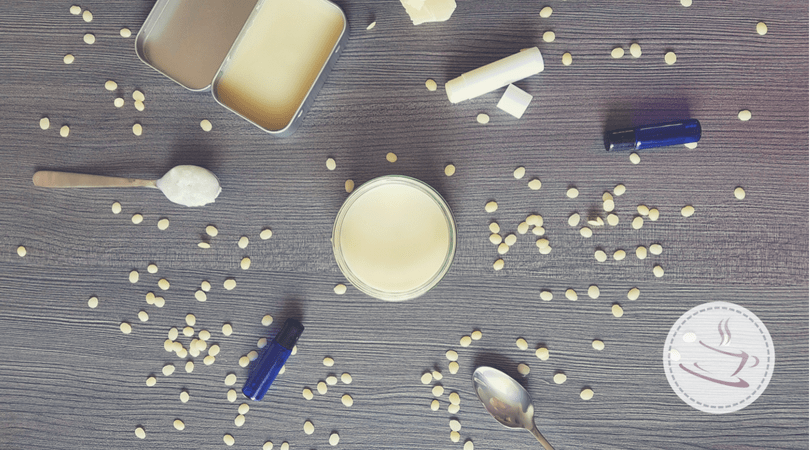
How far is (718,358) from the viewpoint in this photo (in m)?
0.76

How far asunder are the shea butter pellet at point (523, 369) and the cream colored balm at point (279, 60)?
54 centimetres

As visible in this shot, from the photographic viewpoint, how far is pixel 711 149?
741mm

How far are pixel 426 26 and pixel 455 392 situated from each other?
600 millimetres

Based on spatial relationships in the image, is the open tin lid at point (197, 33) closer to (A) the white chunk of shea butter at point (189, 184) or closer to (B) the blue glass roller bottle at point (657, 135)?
(A) the white chunk of shea butter at point (189, 184)

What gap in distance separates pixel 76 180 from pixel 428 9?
2.07 ft

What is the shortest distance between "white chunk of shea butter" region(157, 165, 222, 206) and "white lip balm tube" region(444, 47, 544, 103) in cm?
40

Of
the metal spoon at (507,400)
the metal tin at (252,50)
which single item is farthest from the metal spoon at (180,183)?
the metal spoon at (507,400)

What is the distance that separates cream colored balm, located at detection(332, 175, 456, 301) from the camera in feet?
2.32

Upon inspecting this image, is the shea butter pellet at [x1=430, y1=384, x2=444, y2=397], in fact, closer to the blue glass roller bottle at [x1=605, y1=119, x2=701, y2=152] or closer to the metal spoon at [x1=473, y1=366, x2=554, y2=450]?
the metal spoon at [x1=473, y1=366, x2=554, y2=450]

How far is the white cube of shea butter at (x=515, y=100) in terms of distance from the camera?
2.35 feet

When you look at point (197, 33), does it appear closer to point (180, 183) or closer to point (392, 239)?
point (180, 183)

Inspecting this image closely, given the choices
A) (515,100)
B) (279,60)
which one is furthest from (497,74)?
(279,60)

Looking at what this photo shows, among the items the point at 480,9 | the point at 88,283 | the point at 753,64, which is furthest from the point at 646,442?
the point at 88,283

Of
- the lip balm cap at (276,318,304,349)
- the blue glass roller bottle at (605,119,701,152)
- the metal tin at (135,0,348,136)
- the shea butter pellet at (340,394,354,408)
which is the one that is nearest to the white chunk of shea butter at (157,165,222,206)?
the metal tin at (135,0,348,136)
